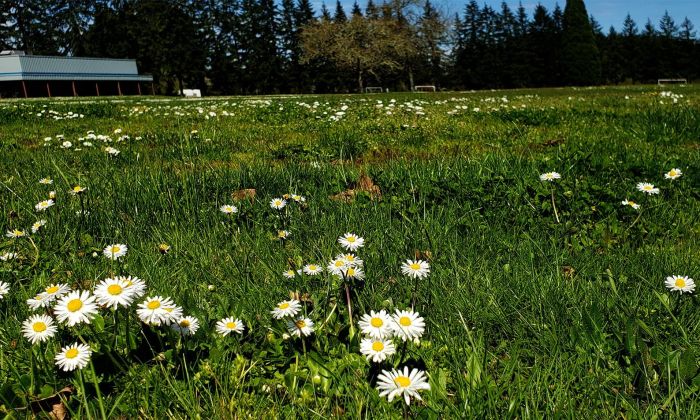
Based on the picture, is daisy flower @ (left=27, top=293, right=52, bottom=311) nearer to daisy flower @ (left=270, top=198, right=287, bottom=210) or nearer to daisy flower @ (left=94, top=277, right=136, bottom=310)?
daisy flower @ (left=94, top=277, right=136, bottom=310)

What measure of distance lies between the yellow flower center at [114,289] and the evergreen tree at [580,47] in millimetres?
67405

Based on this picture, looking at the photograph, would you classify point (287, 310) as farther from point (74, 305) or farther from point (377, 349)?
point (74, 305)

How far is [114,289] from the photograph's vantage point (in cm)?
143

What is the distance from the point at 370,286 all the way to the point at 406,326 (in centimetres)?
68

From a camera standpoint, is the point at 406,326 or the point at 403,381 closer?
the point at 403,381

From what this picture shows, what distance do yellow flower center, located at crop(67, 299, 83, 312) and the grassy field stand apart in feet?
0.46

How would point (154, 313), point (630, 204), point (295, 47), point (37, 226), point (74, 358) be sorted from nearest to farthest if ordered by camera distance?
point (74, 358) < point (154, 313) < point (37, 226) < point (630, 204) < point (295, 47)

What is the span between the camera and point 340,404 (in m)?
1.51

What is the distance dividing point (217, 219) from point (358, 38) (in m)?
55.3

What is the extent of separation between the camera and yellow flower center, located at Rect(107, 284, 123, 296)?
4.68ft

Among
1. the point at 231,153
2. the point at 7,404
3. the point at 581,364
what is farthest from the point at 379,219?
the point at 231,153

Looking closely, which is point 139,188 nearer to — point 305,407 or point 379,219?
point 379,219

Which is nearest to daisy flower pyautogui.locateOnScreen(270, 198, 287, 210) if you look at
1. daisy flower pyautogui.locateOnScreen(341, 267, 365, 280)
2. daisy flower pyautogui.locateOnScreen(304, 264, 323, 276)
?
daisy flower pyautogui.locateOnScreen(304, 264, 323, 276)

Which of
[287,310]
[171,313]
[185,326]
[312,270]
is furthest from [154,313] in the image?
[312,270]
